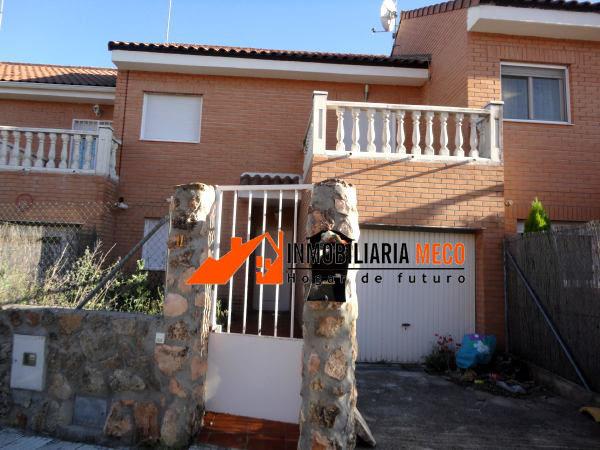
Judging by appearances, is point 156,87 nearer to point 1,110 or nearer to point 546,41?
point 1,110

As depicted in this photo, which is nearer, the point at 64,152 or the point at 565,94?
the point at 565,94

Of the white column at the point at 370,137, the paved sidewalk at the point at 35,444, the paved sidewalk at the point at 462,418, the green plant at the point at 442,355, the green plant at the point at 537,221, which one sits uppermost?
the white column at the point at 370,137

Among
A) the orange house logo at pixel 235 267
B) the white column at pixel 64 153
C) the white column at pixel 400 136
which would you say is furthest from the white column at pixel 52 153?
the white column at pixel 400 136

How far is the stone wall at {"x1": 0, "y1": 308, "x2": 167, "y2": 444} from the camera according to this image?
11.5ft

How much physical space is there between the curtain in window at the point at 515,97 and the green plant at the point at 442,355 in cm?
442

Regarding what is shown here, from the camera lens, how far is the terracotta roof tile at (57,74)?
10336mm

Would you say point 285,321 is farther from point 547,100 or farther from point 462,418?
point 547,100

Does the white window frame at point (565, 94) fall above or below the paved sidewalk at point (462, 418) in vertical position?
above

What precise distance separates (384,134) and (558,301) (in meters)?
3.52

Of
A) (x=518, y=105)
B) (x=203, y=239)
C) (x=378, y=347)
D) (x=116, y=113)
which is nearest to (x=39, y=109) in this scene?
(x=116, y=113)

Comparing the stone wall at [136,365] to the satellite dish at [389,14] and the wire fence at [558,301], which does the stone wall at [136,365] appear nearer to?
the wire fence at [558,301]

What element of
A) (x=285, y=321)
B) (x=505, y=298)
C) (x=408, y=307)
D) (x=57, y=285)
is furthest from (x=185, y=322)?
(x=505, y=298)

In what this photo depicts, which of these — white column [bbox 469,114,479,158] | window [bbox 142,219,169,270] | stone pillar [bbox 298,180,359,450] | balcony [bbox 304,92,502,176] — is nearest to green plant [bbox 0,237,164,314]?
window [bbox 142,219,169,270]

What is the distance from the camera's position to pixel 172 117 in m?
9.41
